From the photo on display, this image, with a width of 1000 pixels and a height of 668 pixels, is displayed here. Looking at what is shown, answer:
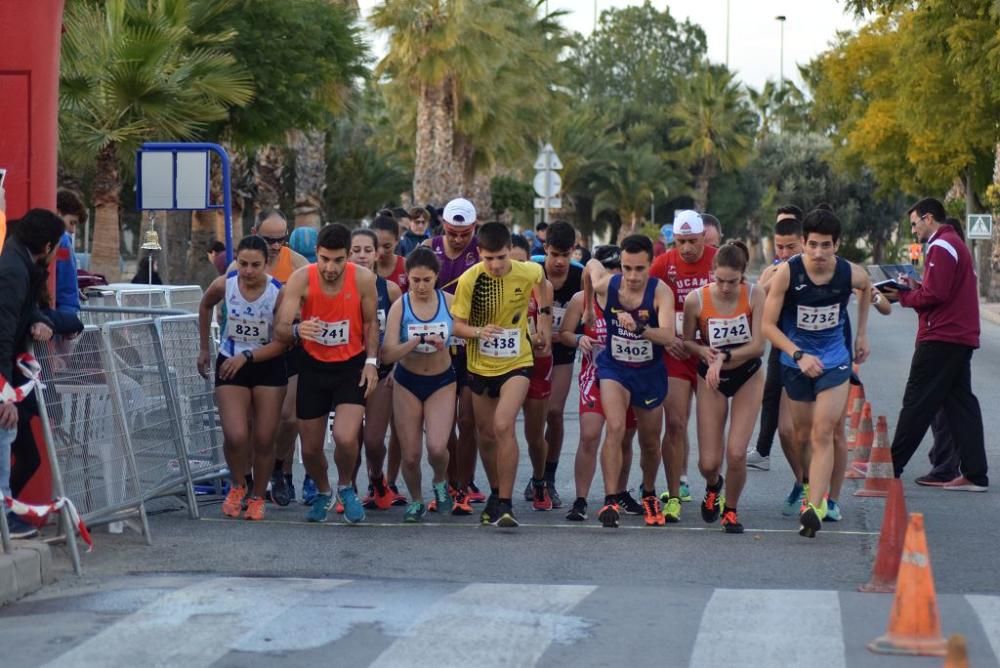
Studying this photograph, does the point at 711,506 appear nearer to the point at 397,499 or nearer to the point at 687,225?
the point at 687,225

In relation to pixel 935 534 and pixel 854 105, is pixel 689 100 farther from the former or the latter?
pixel 935 534

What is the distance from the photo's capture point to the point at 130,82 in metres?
23.0

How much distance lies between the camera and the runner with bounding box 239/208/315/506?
445 inches

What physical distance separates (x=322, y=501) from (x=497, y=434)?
1221mm

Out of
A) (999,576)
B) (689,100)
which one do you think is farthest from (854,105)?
(999,576)

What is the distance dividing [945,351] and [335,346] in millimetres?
4454

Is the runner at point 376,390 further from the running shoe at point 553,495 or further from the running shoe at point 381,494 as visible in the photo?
the running shoe at point 553,495

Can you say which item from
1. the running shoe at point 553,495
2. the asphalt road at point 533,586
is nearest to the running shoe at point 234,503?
the asphalt road at point 533,586

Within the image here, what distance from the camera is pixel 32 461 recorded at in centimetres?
917

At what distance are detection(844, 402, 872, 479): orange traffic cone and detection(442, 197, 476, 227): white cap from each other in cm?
353

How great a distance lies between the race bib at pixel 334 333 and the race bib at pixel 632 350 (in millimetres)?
1665

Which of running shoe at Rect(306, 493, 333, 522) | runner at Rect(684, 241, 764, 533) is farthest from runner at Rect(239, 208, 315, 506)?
runner at Rect(684, 241, 764, 533)

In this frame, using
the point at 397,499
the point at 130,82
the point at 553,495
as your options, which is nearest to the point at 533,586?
the point at 553,495

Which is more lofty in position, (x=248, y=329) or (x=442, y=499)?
(x=248, y=329)
